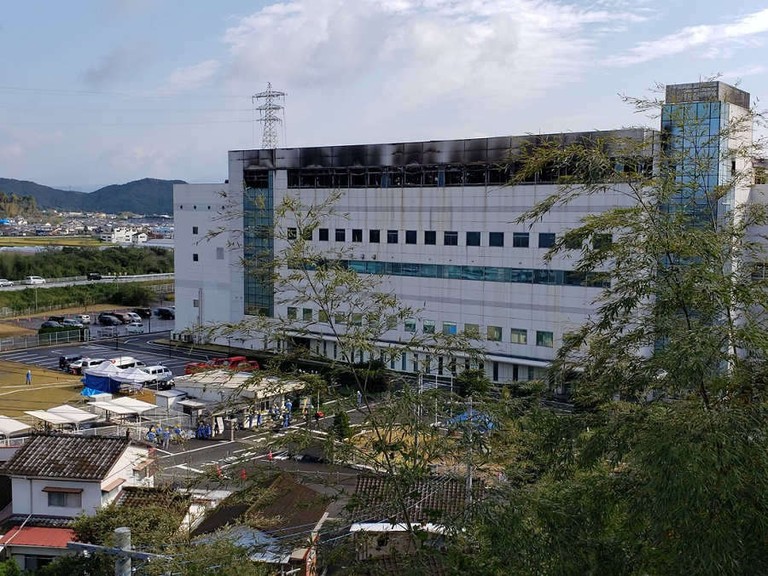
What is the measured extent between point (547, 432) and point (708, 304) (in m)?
1.21

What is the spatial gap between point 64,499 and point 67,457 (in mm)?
610

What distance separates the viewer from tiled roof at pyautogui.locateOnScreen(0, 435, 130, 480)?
1024 cm

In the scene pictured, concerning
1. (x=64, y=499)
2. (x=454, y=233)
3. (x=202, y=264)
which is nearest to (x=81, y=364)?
(x=202, y=264)

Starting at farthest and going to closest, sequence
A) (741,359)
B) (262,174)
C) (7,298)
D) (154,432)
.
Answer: (7,298) < (262,174) < (154,432) < (741,359)

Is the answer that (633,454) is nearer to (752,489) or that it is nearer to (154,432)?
(752,489)

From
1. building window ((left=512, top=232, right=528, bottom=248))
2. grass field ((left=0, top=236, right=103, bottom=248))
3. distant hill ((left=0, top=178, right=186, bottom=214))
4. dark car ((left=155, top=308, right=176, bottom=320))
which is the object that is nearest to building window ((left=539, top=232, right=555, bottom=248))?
building window ((left=512, top=232, right=528, bottom=248))

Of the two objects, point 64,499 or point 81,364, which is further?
point 81,364

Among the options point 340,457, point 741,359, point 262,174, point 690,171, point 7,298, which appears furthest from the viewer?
point 7,298

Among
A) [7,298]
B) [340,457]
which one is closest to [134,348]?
[7,298]

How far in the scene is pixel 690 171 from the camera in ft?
15.2

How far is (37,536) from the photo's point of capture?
9.77 metres

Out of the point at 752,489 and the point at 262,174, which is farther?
the point at 262,174

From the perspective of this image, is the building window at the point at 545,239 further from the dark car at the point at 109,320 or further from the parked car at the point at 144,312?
the parked car at the point at 144,312

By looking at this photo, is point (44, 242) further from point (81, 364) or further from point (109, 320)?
point (81, 364)
